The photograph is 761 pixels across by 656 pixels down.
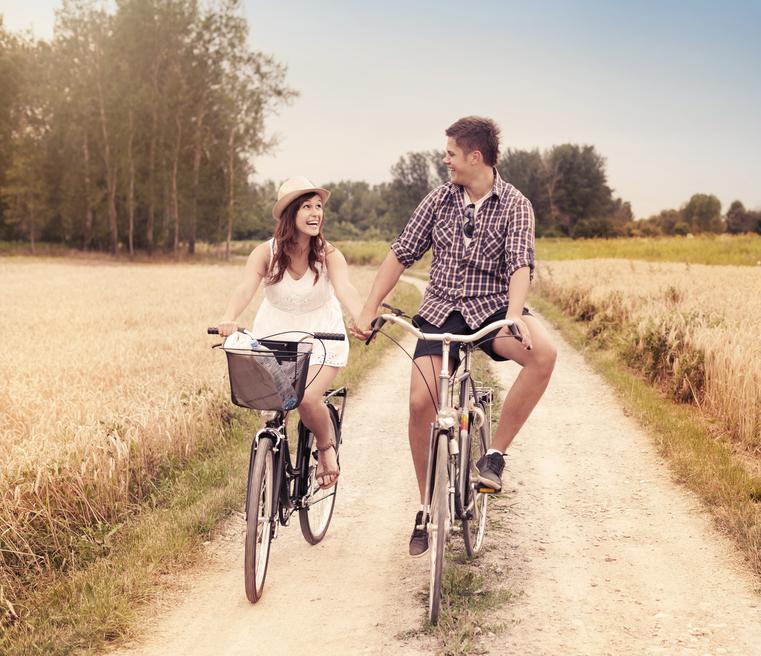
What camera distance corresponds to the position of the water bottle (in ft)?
12.4

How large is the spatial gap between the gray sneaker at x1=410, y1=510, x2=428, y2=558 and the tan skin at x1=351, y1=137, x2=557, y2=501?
17 cm

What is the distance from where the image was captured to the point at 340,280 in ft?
15.4

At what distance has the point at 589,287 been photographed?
18.0 meters

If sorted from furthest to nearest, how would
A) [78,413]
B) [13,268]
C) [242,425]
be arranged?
1. [13,268]
2. [242,425]
3. [78,413]

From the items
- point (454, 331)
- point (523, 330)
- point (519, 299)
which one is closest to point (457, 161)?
point (519, 299)

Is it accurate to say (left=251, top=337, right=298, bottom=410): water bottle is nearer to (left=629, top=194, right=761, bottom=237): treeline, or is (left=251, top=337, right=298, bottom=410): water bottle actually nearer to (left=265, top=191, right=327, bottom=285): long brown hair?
(left=265, top=191, right=327, bottom=285): long brown hair

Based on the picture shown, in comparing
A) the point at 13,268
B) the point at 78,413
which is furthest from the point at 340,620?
the point at 13,268

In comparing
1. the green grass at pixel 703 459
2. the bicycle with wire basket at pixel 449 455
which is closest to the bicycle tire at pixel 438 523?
the bicycle with wire basket at pixel 449 455

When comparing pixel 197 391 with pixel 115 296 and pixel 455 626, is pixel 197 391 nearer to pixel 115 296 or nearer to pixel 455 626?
pixel 455 626

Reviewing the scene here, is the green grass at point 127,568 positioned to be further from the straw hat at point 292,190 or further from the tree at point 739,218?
the tree at point 739,218

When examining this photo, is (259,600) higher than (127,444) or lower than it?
lower

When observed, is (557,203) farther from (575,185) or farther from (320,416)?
(320,416)

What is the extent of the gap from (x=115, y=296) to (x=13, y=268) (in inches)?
601

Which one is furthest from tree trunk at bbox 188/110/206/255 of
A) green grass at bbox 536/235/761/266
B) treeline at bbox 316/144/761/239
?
treeline at bbox 316/144/761/239
